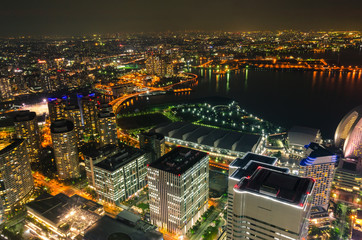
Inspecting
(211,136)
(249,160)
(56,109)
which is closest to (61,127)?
(56,109)

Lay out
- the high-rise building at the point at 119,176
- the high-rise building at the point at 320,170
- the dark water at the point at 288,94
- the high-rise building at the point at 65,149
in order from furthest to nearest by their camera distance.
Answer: the dark water at the point at 288,94 < the high-rise building at the point at 65,149 < the high-rise building at the point at 119,176 < the high-rise building at the point at 320,170

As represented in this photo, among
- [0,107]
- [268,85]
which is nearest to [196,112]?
[268,85]

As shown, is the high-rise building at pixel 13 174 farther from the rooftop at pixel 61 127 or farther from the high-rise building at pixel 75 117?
the high-rise building at pixel 75 117

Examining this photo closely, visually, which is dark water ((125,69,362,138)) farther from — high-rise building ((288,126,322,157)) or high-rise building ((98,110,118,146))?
high-rise building ((98,110,118,146))

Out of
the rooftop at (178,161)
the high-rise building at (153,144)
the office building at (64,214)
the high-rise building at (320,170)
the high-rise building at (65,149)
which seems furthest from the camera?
the high-rise building at (153,144)

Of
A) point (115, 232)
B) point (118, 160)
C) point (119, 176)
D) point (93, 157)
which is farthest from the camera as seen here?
point (93, 157)

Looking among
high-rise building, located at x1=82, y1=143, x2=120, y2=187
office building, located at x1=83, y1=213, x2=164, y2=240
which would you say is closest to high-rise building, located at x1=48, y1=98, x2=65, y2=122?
high-rise building, located at x1=82, y1=143, x2=120, y2=187

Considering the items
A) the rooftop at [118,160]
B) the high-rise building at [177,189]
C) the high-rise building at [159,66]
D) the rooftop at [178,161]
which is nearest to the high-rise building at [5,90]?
the high-rise building at [159,66]

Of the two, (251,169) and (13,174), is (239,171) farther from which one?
(13,174)
